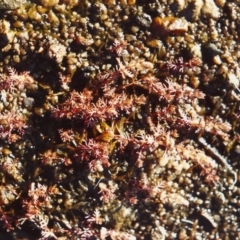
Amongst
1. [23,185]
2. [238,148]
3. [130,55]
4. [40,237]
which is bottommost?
[40,237]

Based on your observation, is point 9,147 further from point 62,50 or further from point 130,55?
point 130,55

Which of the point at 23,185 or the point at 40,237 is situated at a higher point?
the point at 23,185

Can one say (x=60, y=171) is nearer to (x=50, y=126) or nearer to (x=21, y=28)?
(x=50, y=126)

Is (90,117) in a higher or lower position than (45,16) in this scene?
lower

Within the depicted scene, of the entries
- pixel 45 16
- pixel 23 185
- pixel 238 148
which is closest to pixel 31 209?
pixel 23 185

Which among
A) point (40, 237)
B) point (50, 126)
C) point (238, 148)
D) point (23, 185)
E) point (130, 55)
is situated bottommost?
point (40, 237)

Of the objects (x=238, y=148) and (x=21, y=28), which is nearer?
(x=21, y=28)

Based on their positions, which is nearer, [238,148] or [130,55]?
[130,55]

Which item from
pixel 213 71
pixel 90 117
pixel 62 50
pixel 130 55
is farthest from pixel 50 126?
pixel 213 71

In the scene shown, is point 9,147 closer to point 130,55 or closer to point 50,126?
point 50,126
